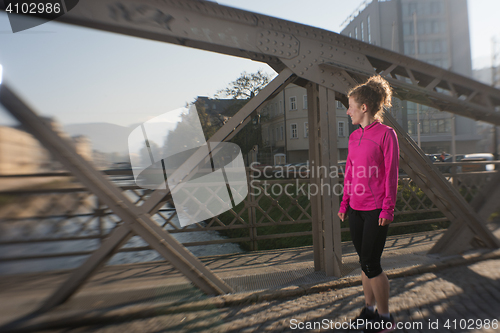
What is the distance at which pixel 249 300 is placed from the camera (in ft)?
→ 9.34

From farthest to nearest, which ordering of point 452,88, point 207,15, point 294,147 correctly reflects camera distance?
point 294,147, point 452,88, point 207,15

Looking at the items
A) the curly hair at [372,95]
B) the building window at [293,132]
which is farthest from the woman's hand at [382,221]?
the building window at [293,132]

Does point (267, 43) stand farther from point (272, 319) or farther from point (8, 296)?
point (8, 296)

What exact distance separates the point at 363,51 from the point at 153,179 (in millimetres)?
2861

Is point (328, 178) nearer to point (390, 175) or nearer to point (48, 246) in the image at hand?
point (390, 175)

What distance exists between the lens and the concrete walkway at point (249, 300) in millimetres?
2238

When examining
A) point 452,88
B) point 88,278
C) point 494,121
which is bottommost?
point 88,278

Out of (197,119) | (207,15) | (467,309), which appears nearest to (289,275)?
(467,309)

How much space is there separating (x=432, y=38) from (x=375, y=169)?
52.0 meters

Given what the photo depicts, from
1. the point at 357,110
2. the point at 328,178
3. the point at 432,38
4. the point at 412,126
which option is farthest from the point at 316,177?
the point at 432,38

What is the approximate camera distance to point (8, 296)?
6.71 feet

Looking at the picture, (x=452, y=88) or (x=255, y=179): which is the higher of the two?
(x=452, y=88)

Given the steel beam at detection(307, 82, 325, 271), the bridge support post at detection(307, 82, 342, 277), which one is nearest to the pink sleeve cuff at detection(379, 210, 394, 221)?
the bridge support post at detection(307, 82, 342, 277)

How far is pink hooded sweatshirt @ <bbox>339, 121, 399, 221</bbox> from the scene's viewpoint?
2.22 m
